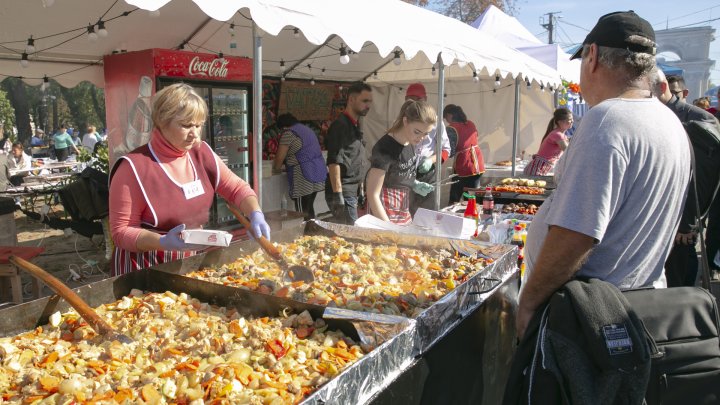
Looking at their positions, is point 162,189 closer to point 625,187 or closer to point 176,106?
point 176,106

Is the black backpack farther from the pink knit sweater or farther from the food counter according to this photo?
the pink knit sweater

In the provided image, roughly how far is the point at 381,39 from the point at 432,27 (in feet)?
4.38

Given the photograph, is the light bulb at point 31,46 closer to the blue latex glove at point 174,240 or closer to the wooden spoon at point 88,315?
the blue latex glove at point 174,240

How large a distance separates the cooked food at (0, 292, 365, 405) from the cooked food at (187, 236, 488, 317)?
263 millimetres

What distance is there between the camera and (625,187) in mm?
1554

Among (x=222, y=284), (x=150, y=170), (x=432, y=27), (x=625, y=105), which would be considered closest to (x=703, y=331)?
(x=625, y=105)

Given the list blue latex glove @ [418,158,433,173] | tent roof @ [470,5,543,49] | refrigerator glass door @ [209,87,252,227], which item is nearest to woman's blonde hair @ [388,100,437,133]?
blue latex glove @ [418,158,433,173]

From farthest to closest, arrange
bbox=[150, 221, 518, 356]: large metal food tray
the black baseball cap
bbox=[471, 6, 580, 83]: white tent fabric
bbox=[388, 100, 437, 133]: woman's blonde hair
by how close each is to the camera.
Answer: bbox=[471, 6, 580, 83]: white tent fabric
bbox=[388, 100, 437, 133]: woman's blonde hair
bbox=[150, 221, 518, 356]: large metal food tray
the black baseball cap

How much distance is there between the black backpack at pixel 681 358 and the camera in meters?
1.49

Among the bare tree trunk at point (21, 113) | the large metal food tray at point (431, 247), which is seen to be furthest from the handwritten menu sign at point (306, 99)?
the bare tree trunk at point (21, 113)

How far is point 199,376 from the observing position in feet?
4.60

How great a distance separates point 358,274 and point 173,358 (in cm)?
102

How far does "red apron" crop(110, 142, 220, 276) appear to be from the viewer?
2.29 meters

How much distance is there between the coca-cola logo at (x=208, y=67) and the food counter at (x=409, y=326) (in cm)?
367
